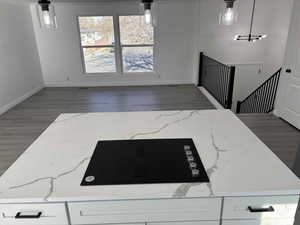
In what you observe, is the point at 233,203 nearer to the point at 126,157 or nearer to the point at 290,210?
the point at 290,210

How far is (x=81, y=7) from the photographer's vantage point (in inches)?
246

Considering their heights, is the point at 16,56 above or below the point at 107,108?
above

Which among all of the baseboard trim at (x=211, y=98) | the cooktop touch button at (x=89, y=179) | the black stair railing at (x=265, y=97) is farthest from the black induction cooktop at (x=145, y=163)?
the black stair railing at (x=265, y=97)

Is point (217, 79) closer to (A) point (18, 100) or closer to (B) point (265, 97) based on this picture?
(B) point (265, 97)

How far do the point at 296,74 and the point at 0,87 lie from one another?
18.8 ft

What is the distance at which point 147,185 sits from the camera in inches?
41.3

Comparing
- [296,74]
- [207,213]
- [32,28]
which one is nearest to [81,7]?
[32,28]

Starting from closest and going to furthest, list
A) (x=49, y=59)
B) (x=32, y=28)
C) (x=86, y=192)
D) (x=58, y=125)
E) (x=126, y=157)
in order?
1. (x=86, y=192)
2. (x=126, y=157)
3. (x=58, y=125)
4. (x=32, y=28)
5. (x=49, y=59)

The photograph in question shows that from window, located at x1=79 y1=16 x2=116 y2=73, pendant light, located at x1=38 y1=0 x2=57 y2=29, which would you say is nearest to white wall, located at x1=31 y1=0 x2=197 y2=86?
window, located at x1=79 y1=16 x2=116 y2=73

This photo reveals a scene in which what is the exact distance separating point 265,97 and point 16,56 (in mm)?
6036

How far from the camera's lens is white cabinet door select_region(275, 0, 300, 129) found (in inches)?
144

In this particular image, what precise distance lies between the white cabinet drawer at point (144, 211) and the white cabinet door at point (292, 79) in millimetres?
3402

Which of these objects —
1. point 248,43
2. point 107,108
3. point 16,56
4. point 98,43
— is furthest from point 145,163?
point 248,43

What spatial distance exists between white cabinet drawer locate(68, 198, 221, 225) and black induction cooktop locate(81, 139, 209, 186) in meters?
0.09
